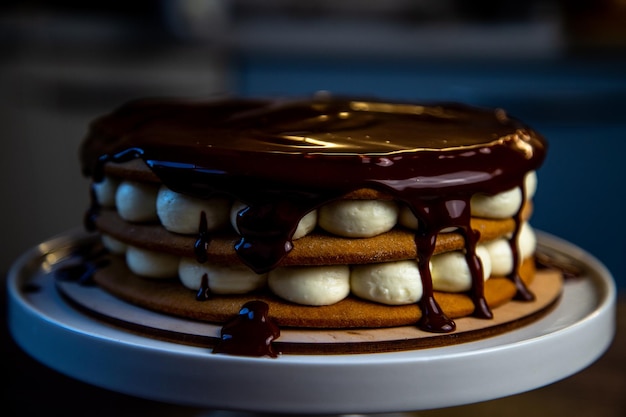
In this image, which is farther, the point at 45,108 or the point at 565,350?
the point at 45,108

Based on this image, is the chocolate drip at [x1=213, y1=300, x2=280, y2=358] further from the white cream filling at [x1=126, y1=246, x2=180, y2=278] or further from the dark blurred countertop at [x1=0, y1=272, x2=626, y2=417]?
the dark blurred countertop at [x1=0, y1=272, x2=626, y2=417]

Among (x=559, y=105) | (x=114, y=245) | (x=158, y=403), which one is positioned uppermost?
(x=114, y=245)

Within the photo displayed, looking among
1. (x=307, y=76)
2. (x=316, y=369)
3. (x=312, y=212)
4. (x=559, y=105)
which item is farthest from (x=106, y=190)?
(x=559, y=105)

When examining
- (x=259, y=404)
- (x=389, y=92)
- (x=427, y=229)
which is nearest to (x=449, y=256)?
(x=427, y=229)

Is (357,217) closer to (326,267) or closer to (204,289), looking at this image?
(326,267)

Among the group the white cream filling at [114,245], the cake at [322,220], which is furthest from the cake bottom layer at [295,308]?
the white cream filling at [114,245]

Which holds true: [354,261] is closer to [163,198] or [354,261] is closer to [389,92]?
[163,198]

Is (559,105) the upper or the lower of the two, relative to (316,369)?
lower
